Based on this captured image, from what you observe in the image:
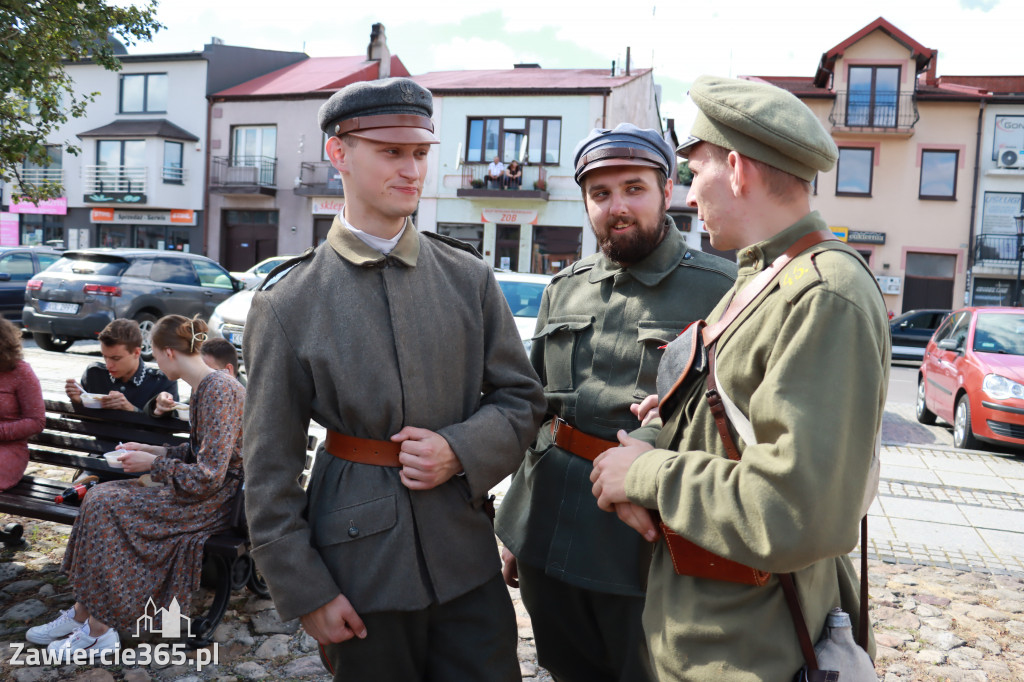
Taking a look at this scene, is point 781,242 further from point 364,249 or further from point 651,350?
point 364,249

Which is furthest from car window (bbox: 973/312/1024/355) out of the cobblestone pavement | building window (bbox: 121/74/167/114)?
building window (bbox: 121/74/167/114)

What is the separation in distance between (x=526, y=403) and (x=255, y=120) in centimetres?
3218

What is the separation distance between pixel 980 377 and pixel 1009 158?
22.5 metres

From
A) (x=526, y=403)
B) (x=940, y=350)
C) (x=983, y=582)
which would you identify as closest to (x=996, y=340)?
(x=940, y=350)

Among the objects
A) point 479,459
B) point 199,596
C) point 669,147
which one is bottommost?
point 199,596

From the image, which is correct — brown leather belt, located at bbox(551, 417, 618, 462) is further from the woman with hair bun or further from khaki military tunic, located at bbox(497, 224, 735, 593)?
the woman with hair bun

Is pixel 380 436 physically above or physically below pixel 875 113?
below

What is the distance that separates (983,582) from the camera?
4.81 meters

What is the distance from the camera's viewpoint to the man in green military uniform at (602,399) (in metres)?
2.53

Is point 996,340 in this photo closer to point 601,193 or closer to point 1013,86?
point 601,193

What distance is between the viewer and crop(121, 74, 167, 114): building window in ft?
108

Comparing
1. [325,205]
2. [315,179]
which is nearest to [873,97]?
[325,205]

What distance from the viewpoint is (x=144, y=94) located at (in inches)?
1312

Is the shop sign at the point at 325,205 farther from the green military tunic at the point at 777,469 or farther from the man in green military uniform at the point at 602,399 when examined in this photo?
the green military tunic at the point at 777,469
